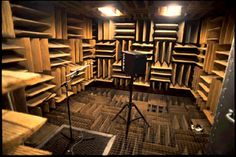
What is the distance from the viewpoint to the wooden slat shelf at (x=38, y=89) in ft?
7.94

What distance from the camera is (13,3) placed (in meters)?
2.10

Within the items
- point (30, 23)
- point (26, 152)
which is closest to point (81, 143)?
point (26, 152)

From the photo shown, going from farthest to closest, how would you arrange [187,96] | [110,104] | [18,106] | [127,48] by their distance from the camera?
[127,48]
[187,96]
[110,104]
[18,106]

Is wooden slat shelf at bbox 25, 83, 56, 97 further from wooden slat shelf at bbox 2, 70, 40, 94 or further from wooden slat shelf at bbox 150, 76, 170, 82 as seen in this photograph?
wooden slat shelf at bbox 150, 76, 170, 82

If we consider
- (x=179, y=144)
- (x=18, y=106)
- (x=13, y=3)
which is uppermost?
(x=13, y=3)

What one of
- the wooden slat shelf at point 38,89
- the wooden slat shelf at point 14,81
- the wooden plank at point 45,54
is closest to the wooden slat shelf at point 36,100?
the wooden slat shelf at point 38,89

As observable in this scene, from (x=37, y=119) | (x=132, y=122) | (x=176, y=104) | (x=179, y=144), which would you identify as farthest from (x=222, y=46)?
(x=37, y=119)

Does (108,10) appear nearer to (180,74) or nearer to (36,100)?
(36,100)

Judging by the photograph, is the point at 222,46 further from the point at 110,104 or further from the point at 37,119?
the point at 37,119

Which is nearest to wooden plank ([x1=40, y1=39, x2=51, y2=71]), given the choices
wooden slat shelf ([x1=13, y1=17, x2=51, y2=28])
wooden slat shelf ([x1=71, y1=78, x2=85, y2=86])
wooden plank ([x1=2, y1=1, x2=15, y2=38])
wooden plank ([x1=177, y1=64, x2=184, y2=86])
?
wooden slat shelf ([x1=13, y1=17, x2=51, y2=28])

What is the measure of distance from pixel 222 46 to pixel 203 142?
70.6 inches

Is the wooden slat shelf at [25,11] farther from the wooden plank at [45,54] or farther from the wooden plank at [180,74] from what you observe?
the wooden plank at [180,74]

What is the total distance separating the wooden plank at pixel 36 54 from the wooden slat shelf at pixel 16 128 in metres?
1.24

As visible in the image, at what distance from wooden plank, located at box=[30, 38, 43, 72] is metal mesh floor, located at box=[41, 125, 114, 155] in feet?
3.84
